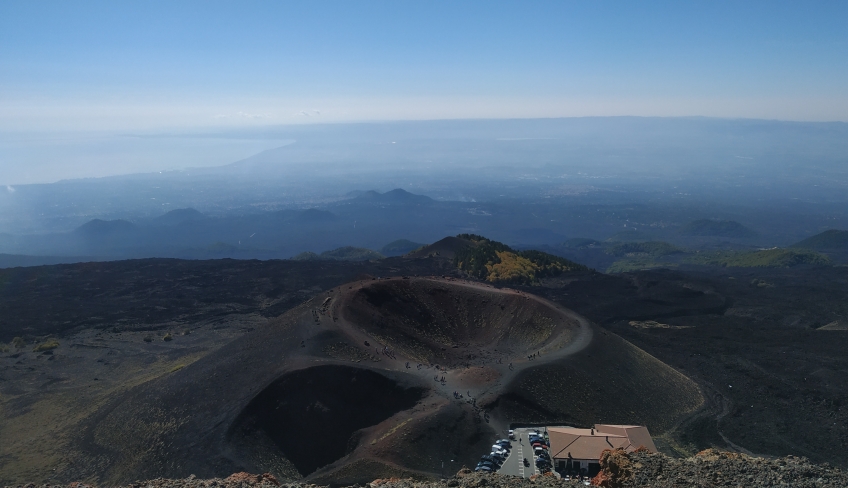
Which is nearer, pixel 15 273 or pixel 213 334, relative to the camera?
pixel 213 334

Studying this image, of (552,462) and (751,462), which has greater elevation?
(751,462)

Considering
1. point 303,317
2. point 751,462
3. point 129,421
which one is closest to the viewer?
point 751,462

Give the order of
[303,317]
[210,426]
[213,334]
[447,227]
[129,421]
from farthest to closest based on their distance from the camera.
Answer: [447,227] → [213,334] → [303,317] → [129,421] → [210,426]

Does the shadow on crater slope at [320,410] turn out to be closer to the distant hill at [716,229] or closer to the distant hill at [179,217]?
the distant hill at [716,229]

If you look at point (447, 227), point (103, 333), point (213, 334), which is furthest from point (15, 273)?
point (447, 227)

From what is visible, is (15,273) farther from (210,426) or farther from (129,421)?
(210,426)

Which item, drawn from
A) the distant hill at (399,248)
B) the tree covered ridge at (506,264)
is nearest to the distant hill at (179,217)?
the distant hill at (399,248)
